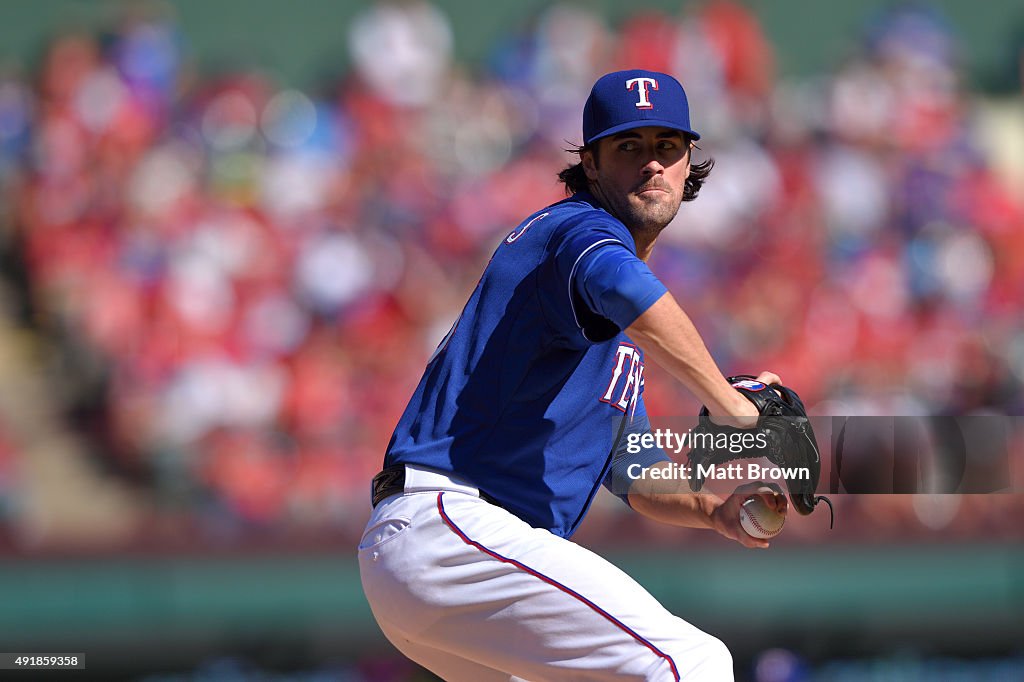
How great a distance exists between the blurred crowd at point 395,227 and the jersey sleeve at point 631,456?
3.61m

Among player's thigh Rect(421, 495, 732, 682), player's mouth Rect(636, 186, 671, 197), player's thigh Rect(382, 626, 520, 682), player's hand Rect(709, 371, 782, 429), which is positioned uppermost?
player's mouth Rect(636, 186, 671, 197)

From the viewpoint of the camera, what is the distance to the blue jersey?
9.07 ft

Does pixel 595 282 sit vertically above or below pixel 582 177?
below

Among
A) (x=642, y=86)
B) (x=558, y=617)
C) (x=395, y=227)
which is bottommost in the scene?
(x=558, y=617)

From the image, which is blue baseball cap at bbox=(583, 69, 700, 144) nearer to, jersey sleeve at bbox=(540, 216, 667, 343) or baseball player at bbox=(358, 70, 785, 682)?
baseball player at bbox=(358, 70, 785, 682)

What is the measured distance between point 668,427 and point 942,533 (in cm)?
423

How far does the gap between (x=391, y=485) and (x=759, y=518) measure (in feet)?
2.77

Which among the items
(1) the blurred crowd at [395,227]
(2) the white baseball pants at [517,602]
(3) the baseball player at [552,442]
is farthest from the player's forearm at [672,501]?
(1) the blurred crowd at [395,227]

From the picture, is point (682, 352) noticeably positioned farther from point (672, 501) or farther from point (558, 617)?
point (672, 501)

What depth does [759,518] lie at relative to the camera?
2941 millimetres

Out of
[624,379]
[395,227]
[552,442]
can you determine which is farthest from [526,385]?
[395,227]

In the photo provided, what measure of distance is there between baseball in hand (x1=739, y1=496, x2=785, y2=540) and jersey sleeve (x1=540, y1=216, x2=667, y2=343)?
22.1 inches

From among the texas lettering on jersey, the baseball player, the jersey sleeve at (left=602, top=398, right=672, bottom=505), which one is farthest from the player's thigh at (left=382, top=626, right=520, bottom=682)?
the texas lettering on jersey

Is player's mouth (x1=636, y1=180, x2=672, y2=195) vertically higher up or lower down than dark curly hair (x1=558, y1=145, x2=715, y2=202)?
lower down
